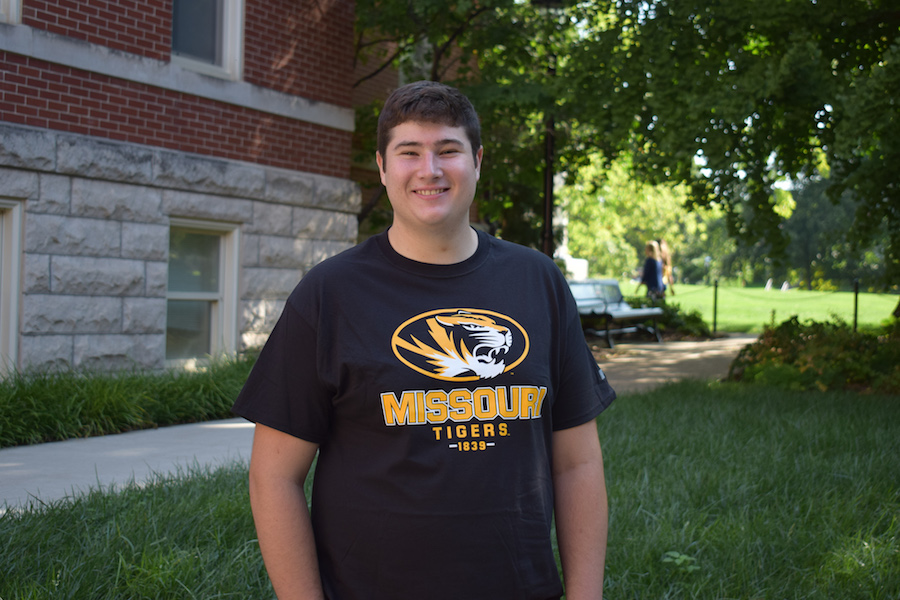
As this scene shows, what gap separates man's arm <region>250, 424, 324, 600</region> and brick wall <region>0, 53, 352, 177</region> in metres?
6.15

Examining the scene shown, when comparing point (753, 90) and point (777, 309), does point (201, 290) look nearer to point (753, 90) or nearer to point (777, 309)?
point (753, 90)

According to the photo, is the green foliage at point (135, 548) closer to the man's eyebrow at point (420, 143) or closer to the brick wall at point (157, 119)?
the man's eyebrow at point (420, 143)

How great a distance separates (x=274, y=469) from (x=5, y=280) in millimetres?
6031

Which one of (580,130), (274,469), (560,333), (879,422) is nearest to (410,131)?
(560,333)

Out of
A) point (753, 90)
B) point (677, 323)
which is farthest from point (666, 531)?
point (677, 323)

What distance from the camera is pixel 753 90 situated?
7.12 metres

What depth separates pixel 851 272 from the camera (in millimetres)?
54031

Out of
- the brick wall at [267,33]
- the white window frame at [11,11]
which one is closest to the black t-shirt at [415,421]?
the white window frame at [11,11]

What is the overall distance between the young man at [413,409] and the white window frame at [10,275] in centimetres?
587

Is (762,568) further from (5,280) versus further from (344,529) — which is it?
(5,280)

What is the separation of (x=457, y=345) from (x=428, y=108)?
0.55 m

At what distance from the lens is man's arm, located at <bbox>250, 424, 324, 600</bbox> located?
1774 millimetres

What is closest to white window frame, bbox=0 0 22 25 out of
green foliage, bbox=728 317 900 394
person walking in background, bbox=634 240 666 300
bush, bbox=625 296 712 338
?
green foliage, bbox=728 317 900 394

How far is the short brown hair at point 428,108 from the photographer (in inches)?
72.1
